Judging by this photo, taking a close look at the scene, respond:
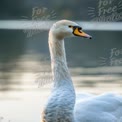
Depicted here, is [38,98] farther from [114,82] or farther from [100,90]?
[114,82]

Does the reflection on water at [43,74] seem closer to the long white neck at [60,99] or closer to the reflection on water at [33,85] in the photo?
the reflection on water at [33,85]

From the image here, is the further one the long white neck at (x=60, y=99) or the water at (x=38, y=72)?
the water at (x=38, y=72)

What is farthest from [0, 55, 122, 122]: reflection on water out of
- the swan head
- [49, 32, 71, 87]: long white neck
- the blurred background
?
the swan head

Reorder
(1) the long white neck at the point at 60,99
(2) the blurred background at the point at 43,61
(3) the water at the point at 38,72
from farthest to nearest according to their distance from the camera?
(2) the blurred background at the point at 43,61 → (3) the water at the point at 38,72 → (1) the long white neck at the point at 60,99

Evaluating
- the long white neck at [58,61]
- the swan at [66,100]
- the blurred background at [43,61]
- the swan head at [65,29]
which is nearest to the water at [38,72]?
the blurred background at [43,61]

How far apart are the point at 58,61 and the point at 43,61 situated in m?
7.26

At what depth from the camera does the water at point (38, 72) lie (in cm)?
824

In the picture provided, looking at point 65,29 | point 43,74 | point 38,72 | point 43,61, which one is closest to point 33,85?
point 43,74

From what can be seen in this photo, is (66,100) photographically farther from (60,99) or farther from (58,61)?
(58,61)

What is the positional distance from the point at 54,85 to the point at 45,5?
61.4ft

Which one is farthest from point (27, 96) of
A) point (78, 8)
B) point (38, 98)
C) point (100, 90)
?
point (78, 8)

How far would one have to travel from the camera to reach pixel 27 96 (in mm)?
9117

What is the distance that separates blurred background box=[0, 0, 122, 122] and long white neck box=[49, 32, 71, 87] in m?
1.36

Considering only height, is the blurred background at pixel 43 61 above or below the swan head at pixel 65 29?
below
